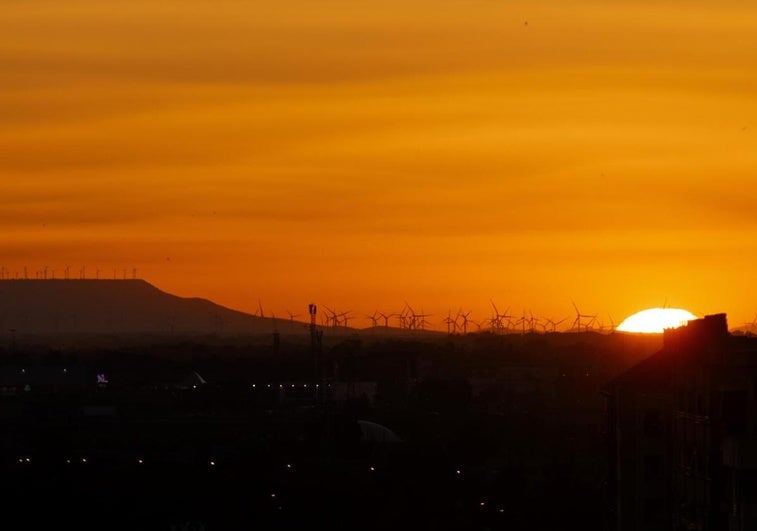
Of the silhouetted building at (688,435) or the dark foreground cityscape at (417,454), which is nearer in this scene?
the silhouetted building at (688,435)

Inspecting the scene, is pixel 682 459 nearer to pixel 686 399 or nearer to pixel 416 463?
pixel 686 399

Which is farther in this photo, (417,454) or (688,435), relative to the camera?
(417,454)

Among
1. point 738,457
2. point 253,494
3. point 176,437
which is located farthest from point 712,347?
point 176,437

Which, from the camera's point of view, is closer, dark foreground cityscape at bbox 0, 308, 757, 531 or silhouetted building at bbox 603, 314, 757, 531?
silhouetted building at bbox 603, 314, 757, 531

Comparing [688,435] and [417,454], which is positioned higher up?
[688,435]
